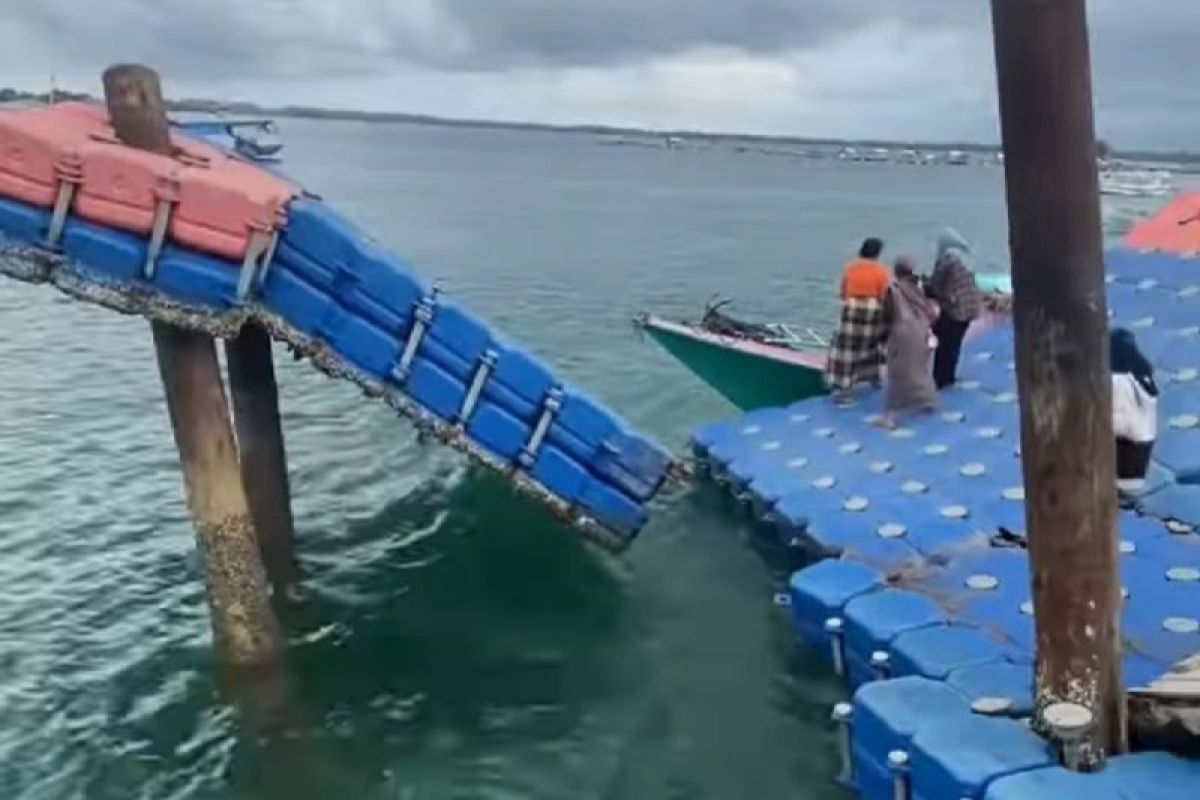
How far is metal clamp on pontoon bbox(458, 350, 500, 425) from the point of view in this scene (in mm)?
11797

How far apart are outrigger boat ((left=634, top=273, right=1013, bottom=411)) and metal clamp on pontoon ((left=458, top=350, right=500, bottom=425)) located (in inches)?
274

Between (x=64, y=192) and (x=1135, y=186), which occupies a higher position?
(x=64, y=192)

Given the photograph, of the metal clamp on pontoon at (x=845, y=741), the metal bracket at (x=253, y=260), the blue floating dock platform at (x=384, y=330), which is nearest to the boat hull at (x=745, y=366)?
the blue floating dock platform at (x=384, y=330)

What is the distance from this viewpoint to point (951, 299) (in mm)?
15531

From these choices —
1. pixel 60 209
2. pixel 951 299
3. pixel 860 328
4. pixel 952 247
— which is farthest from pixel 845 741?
pixel 952 247

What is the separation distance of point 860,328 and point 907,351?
0.90 meters

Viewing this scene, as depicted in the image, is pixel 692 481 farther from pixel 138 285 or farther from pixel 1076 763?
pixel 1076 763

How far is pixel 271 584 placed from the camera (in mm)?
13336

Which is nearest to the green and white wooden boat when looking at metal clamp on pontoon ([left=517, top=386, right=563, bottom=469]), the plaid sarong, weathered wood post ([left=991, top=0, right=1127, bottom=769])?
the plaid sarong

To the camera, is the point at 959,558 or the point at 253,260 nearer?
the point at 253,260

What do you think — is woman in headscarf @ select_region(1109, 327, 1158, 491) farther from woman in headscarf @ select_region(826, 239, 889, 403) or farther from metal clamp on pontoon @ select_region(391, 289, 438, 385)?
metal clamp on pontoon @ select_region(391, 289, 438, 385)

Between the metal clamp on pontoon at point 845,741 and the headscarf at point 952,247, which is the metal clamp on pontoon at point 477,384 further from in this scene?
the headscarf at point 952,247

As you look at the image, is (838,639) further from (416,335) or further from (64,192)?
(64,192)

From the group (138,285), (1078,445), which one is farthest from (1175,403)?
(138,285)
